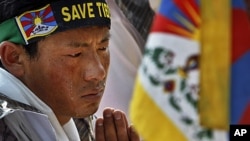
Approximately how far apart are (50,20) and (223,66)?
A: 5.07 feet

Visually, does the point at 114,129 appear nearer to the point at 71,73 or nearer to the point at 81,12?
the point at 71,73

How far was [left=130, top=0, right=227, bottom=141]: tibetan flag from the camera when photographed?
5.66 ft

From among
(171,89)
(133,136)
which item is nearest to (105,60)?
(133,136)

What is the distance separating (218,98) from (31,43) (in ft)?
5.21

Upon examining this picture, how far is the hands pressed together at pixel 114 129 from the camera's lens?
313 cm

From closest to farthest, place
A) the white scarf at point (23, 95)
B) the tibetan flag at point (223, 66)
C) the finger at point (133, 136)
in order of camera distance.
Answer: the tibetan flag at point (223, 66) < the white scarf at point (23, 95) < the finger at point (133, 136)

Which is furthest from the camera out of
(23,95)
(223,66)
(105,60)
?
(105,60)

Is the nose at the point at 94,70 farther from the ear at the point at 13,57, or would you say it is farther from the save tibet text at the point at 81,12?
the ear at the point at 13,57

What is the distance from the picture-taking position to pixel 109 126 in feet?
10.3

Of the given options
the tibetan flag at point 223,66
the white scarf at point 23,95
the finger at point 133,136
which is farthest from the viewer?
the finger at point 133,136

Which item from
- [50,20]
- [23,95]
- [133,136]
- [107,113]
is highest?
[50,20]

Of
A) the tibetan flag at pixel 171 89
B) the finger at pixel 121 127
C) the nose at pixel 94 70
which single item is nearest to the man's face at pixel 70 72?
the nose at pixel 94 70

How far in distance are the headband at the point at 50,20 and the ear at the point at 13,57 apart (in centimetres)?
3

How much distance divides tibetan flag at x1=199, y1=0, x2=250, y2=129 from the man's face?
4.54 ft
